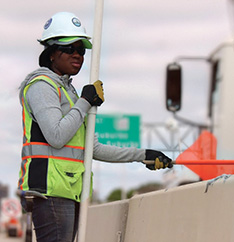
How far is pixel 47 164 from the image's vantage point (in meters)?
4.77

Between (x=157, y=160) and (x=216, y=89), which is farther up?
(x=216, y=89)

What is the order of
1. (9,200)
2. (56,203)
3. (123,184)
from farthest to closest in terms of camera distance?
(123,184)
(9,200)
(56,203)

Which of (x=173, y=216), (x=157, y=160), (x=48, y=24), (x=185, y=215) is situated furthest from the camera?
(x=173, y=216)

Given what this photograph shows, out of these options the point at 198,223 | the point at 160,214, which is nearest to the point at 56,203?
the point at 198,223

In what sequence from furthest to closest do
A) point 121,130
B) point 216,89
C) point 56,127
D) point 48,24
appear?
1. point 121,130
2. point 216,89
3. point 48,24
4. point 56,127

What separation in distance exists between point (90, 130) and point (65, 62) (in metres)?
0.47

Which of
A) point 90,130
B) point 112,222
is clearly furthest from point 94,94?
point 112,222

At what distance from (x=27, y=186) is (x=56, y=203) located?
202 mm

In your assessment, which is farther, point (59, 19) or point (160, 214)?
point (160, 214)

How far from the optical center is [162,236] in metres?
5.69

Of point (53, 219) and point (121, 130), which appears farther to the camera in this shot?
point (121, 130)

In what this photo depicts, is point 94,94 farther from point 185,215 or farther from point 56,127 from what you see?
point 185,215

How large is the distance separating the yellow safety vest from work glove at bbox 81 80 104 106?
13cm

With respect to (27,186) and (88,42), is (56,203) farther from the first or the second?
(88,42)
